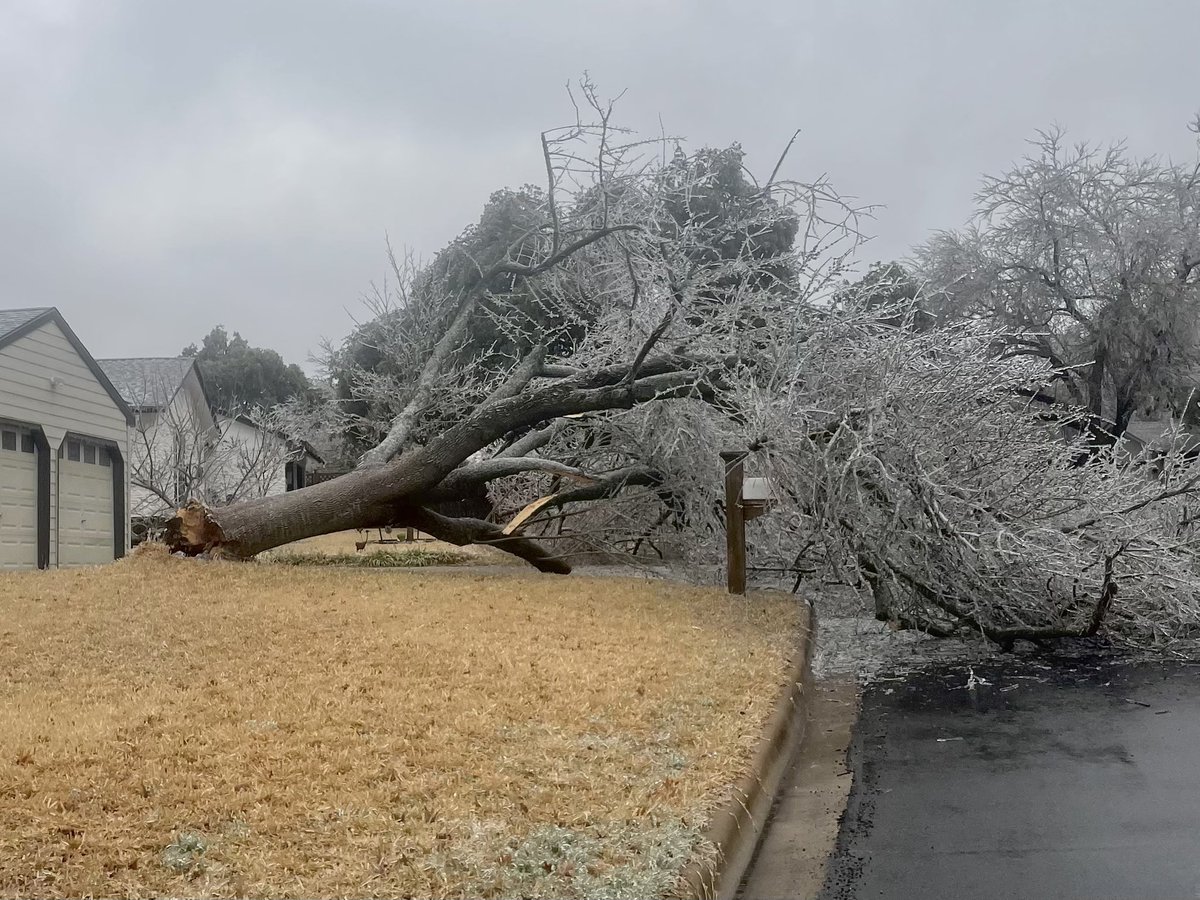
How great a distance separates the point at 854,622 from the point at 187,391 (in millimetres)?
16089

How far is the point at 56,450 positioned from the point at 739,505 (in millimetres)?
10248

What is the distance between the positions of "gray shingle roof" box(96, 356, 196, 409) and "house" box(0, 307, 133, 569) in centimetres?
383

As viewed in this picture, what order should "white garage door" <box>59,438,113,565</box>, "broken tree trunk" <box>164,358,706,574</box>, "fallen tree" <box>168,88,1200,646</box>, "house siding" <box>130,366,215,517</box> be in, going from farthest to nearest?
"house siding" <box>130,366,215,517</box>, "white garage door" <box>59,438,113,565</box>, "broken tree trunk" <box>164,358,706,574</box>, "fallen tree" <box>168,88,1200,646</box>

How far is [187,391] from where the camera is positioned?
21.8 meters

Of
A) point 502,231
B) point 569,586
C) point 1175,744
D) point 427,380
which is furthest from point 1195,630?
point 502,231

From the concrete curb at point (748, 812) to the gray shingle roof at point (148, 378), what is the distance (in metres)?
17.1

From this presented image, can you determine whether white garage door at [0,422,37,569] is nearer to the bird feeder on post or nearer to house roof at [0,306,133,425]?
house roof at [0,306,133,425]

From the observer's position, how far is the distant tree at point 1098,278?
2134cm

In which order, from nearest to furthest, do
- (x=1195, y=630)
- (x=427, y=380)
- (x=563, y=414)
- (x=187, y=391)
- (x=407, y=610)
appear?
1. (x=407, y=610)
2. (x=1195, y=630)
3. (x=563, y=414)
4. (x=427, y=380)
5. (x=187, y=391)

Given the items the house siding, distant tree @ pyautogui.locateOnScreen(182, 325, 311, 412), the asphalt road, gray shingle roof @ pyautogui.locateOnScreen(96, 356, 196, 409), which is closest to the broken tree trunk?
the asphalt road

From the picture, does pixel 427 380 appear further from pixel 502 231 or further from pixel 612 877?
pixel 612 877

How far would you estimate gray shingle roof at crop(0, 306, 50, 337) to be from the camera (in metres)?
13.8

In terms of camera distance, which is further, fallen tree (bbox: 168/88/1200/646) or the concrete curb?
fallen tree (bbox: 168/88/1200/646)

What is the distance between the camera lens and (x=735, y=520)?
10.3 m
